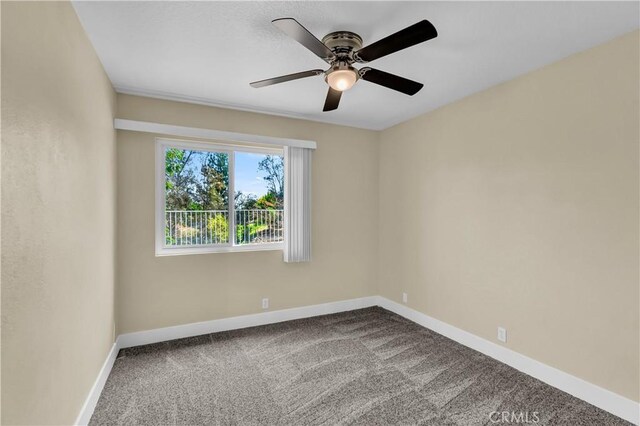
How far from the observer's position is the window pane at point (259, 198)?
3.72 meters

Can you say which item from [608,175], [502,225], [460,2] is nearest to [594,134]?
[608,175]

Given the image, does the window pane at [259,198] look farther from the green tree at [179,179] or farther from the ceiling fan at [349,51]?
the ceiling fan at [349,51]

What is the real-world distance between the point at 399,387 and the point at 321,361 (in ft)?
2.41

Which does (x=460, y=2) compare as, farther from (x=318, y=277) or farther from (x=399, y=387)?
(x=318, y=277)

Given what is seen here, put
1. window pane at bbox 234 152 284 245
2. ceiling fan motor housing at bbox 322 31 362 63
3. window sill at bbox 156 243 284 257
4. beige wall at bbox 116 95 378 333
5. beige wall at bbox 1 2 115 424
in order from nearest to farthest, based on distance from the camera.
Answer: beige wall at bbox 1 2 115 424 → ceiling fan motor housing at bbox 322 31 362 63 → beige wall at bbox 116 95 378 333 → window sill at bbox 156 243 284 257 → window pane at bbox 234 152 284 245

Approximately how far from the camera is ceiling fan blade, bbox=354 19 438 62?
1582 mm

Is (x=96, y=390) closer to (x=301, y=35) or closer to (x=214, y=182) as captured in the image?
(x=214, y=182)

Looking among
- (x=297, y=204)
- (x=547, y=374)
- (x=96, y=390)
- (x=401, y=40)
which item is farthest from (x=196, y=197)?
(x=547, y=374)

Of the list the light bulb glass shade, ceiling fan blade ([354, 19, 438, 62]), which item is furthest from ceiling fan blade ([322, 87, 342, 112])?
ceiling fan blade ([354, 19, 438, 62])

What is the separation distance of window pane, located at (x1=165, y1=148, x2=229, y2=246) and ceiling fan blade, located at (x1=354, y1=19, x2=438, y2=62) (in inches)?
87.6

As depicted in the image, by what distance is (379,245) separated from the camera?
4.52m

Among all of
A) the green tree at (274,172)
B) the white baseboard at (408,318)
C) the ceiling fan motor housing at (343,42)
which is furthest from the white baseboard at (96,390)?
the ceiling fan motor housing at (343,42)

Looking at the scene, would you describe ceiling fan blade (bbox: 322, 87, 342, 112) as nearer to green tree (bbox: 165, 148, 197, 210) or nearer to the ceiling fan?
the ceiling fan

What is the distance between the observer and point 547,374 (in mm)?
2504
